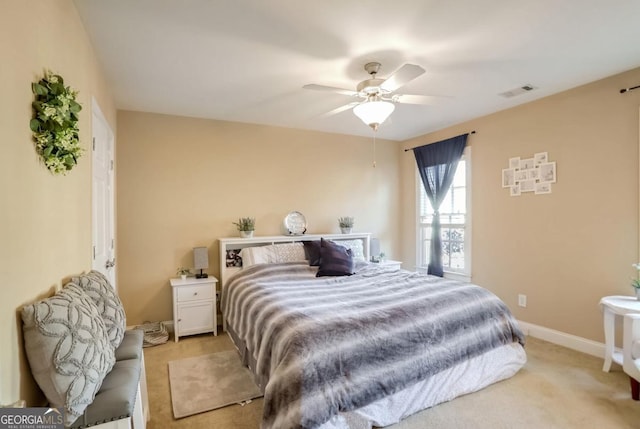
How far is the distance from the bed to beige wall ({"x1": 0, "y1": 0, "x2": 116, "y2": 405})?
3.91 ft

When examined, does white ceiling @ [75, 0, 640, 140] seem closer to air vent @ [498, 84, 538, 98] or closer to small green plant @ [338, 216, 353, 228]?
air vent @ [498, 84, 538, 98]

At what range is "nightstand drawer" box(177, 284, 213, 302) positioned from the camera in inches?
140

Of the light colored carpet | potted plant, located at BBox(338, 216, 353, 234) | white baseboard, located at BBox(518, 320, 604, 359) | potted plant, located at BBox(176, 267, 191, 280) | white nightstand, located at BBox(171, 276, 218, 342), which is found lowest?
the light colored carpet

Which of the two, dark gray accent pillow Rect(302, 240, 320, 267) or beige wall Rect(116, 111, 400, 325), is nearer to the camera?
beige wall Rect(116, 111, 400, 325)

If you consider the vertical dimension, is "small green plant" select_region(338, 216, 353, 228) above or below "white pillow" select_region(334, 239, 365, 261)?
above

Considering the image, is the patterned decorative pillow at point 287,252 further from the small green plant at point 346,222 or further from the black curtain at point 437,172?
the black curtain at point 437,172

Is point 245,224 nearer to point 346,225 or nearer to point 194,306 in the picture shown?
point 194,306

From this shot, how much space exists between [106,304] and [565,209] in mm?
4072

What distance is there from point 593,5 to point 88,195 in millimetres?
3415

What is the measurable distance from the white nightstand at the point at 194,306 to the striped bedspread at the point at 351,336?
0.68 m

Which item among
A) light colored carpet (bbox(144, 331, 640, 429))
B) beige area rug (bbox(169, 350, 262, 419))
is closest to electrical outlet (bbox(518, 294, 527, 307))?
light colored carpet (bbox(144, 331, 640, 429))

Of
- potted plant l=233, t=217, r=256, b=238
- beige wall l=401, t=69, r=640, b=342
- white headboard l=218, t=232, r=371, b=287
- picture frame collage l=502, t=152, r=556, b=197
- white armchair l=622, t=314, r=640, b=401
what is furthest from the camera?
potted plant l=233, t=217, r=256, b=238

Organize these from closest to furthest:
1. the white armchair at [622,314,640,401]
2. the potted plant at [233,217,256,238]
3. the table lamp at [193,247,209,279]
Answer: the white armchair at [622,314,640,401]
the table lamp at [193,247,209,279]
the potted plant at [233,217,256,238]

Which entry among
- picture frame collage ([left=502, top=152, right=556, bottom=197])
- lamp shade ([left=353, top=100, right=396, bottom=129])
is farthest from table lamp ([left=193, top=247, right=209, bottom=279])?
picture frame collage ([left=502, top=152, right=556, bottom=197])
